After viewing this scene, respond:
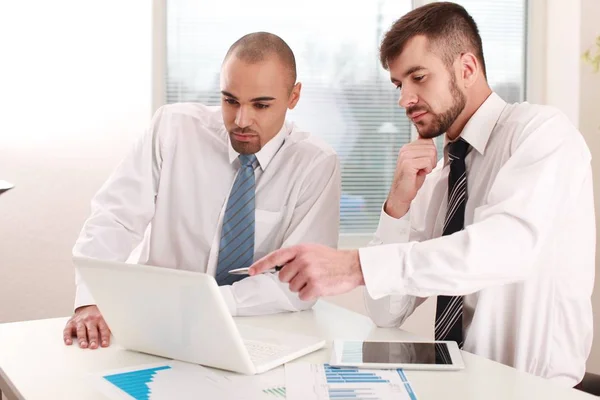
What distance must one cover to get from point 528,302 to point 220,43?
93.9 inches

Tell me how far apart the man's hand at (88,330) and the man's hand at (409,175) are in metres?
0.77

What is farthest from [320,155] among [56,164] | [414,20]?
[56,164]

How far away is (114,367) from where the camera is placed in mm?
1412

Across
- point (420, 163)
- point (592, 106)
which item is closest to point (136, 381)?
point (420, 163)

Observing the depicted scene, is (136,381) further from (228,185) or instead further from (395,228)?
(228,185)

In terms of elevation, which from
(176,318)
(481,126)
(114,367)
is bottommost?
(114,367)

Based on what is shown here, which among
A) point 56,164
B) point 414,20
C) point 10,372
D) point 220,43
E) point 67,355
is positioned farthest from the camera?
point 220,43

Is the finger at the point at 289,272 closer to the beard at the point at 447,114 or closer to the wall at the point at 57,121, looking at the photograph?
the beard at the point at 447,114

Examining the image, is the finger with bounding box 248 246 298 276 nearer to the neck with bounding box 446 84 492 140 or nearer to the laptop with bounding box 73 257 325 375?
the laptop with bounding box 73 257 325 375

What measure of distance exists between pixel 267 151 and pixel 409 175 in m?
0.54

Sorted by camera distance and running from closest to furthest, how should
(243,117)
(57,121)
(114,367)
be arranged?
1. (114,367)
2. (243,117)
3. (57,121)

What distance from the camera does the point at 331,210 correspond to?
2.20 m

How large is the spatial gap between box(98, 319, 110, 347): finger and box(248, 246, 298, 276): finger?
0.39m

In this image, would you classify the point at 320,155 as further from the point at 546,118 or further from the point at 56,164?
the point at 56,164
